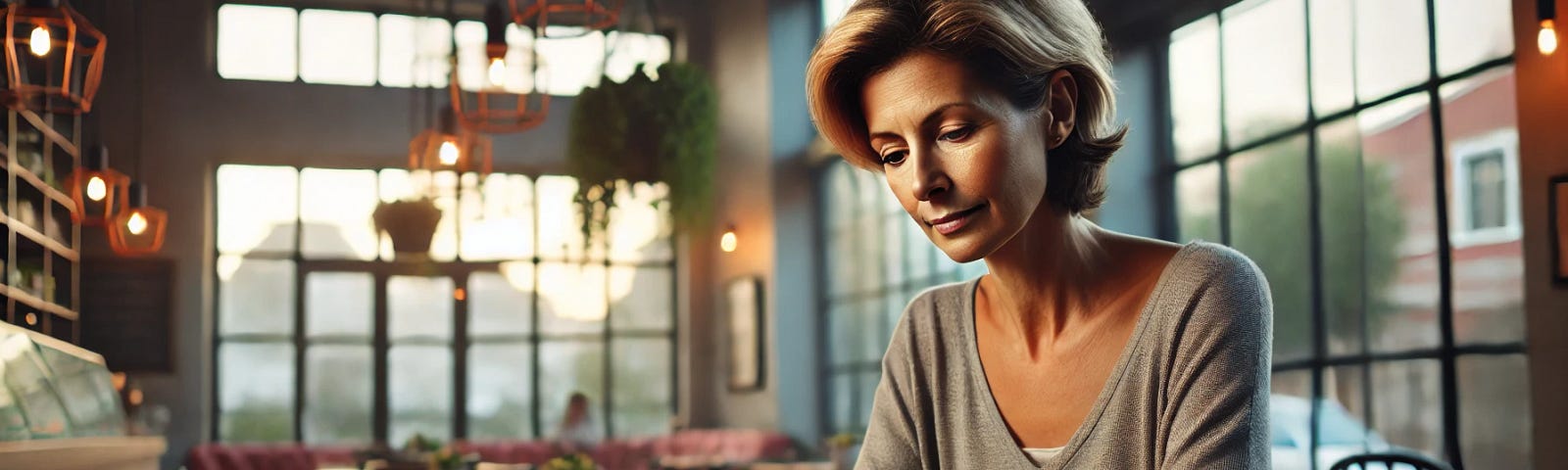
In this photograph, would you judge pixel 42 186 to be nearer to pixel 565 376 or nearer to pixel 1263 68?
pixel 565 376

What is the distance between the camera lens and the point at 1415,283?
4344 mm

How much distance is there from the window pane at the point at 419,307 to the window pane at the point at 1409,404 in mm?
8709

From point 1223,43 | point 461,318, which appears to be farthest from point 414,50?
point 1223,43

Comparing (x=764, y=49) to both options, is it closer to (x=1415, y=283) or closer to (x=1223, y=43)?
(x=1223, y=43)

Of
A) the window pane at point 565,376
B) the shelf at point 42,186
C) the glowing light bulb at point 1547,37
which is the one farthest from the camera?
the window pane at point 565,376

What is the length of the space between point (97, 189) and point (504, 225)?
A: 6.31m

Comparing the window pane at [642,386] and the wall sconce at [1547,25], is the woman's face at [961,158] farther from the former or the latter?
the window pane at [642,386]

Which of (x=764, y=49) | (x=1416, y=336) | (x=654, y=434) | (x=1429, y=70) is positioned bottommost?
(x=654, y=434)

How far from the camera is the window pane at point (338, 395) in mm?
11453

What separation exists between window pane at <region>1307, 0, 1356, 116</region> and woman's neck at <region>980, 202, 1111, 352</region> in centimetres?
401

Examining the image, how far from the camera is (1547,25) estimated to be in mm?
3412

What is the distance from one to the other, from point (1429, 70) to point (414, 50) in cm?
919

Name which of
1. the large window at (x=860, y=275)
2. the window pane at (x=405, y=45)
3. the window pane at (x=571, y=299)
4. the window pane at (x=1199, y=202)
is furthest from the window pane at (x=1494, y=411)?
the window pane at (x=405, y=45)

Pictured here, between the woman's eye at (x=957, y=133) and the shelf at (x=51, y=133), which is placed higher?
the shelf at (x=51, y=133)
